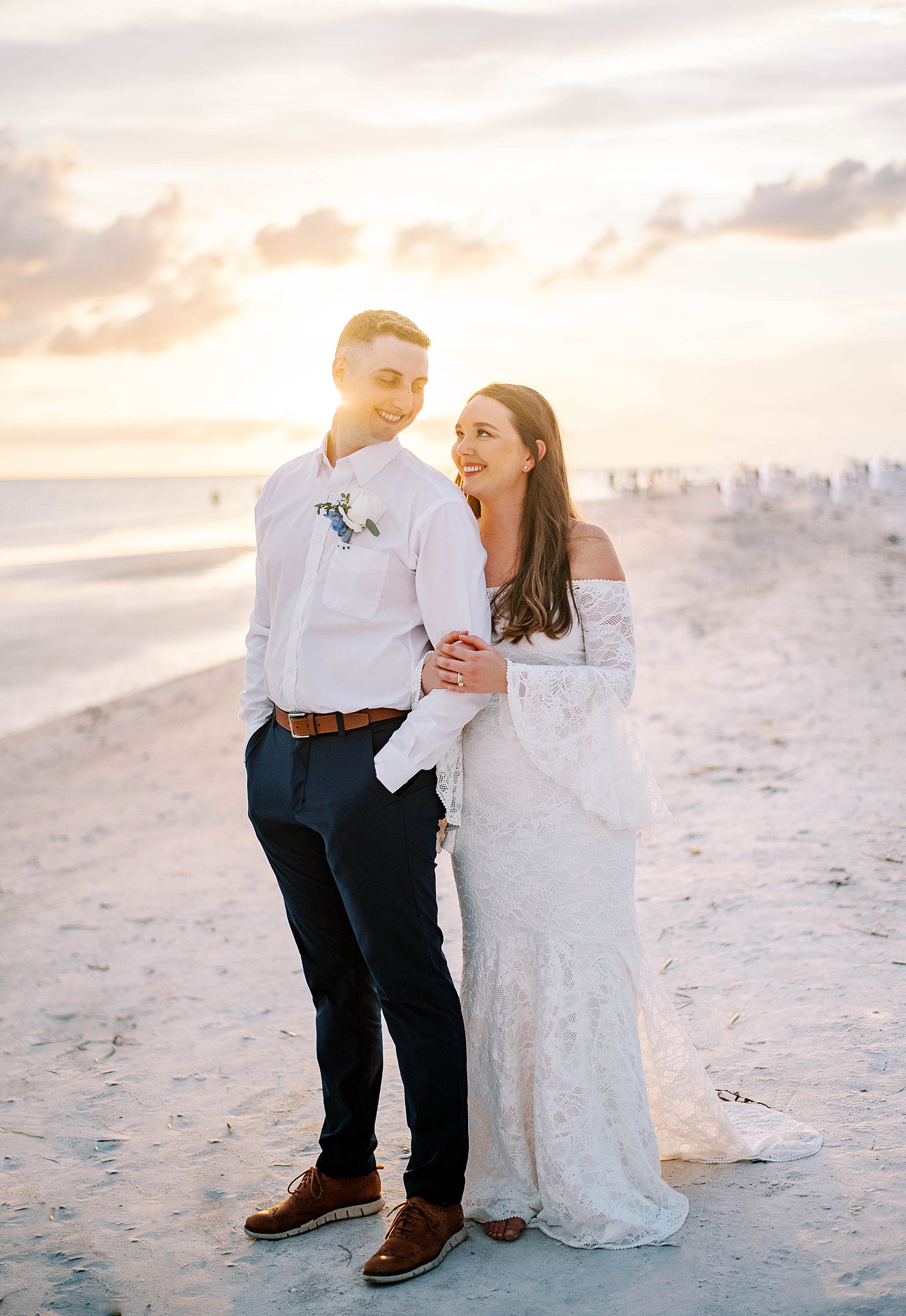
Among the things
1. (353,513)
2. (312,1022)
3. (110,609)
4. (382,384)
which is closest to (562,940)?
(353,513)

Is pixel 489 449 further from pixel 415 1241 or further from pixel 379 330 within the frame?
pixel 415 1241

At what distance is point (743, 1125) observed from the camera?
3.40m

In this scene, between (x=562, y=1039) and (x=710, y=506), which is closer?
(x=562, y=1039)

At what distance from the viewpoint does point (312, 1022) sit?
14.9ft

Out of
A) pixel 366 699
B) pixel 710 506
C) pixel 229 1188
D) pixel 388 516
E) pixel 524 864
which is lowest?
pixel 229 1188

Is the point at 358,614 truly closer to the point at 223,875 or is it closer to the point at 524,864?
the point at 524,864

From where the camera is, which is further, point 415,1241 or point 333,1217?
point 333,1217

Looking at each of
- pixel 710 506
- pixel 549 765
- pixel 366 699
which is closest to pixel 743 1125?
pixel 549 765

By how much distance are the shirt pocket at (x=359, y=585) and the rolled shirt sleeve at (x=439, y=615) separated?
4.1 inches

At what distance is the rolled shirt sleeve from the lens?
9.17 ft

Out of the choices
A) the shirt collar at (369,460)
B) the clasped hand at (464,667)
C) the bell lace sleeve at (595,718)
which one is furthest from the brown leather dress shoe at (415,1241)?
the shirt collar at (369,460)

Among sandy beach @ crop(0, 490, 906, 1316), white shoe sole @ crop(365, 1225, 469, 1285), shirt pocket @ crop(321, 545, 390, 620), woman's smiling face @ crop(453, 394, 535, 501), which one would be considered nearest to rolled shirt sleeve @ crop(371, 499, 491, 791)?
shirt pocket @ crop(321, 545, 390, 620)

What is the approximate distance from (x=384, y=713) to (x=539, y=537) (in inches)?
28.7

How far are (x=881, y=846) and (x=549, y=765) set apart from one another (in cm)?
373
